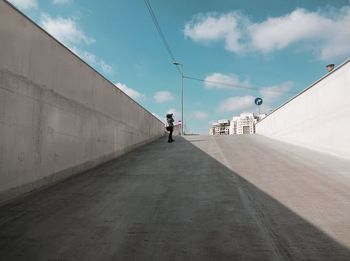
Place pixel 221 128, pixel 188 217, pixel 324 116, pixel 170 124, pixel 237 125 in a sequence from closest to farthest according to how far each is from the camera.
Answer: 1. pixel 188 217
2. pixel 324 116
3. pixel 170 124
4. pixel 237 125
5. pixel 221 128

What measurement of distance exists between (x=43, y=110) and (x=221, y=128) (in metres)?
102

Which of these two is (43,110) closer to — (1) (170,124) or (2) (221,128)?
(1) (170,124)

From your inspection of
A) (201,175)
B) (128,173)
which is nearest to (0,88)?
(128,173)

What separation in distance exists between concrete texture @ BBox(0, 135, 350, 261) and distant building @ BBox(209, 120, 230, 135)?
93.7 m

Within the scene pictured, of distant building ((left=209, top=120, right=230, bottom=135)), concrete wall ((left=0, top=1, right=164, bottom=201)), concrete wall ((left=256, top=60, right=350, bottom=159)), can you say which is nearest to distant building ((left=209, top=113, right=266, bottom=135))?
distant building ((left=209, top=120, right=230, bottom=135))

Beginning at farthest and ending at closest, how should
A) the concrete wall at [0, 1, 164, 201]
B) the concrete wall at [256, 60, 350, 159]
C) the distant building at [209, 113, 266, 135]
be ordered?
1. the distant building at [209, 113, 266, 135]
2. the concrete wall at [256, 60, 350, 159]
3. the concrete wall at [0, 1, 164, 201]

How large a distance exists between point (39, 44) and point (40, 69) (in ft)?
1.99

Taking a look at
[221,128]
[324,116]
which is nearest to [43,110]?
[324,116]

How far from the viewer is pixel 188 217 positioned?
6496 millimetres

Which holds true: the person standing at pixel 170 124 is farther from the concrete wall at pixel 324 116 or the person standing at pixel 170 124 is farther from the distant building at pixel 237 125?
the distant building at pixel 237 125

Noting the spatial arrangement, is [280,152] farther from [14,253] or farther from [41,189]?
[14,253]

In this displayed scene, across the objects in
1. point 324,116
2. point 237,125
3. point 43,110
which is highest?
point 237,125

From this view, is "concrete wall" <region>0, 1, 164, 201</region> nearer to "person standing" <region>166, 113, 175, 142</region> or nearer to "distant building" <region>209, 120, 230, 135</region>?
"person standing" <region>166, 113, 175, 142</region>

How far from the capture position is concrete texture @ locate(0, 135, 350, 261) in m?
5.05
